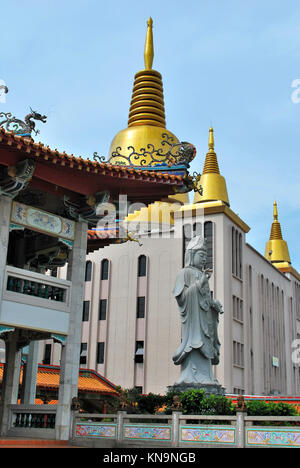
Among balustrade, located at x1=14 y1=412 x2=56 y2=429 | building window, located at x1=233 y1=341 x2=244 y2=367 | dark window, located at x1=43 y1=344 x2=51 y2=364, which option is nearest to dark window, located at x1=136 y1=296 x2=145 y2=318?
building window, located at x1=233 y1=341 x2=244 y2=367

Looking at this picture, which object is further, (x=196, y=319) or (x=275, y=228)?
(x=275, y=228)

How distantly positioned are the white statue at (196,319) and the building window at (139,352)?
22.1 m

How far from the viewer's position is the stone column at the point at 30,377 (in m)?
16.9

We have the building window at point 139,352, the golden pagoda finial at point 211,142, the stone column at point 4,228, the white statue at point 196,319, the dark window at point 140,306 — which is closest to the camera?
the stone column at point 4,228

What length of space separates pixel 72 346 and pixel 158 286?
26655mm

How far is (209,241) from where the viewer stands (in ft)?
133

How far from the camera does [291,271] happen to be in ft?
186

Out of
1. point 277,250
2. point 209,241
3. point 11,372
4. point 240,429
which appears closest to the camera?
point 240,429

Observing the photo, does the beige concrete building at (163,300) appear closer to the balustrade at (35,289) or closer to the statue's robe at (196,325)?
the statue's robe at (196,325)

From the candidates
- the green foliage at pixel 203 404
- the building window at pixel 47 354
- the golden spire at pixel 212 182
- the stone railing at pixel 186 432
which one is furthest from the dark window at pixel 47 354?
the green foliage at pixel 203 404

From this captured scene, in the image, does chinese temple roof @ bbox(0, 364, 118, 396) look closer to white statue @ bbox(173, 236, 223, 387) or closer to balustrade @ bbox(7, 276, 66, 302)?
white statue @ bbox(173, 236, 223, 387)

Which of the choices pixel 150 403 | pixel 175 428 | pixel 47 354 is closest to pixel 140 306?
pixel 47 354

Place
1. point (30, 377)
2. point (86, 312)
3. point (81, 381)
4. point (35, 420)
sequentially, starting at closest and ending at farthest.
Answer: point (35, 420), point (30, 377), point (81, 381), point (86, 312)

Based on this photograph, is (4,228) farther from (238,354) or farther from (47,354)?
(47,354)
